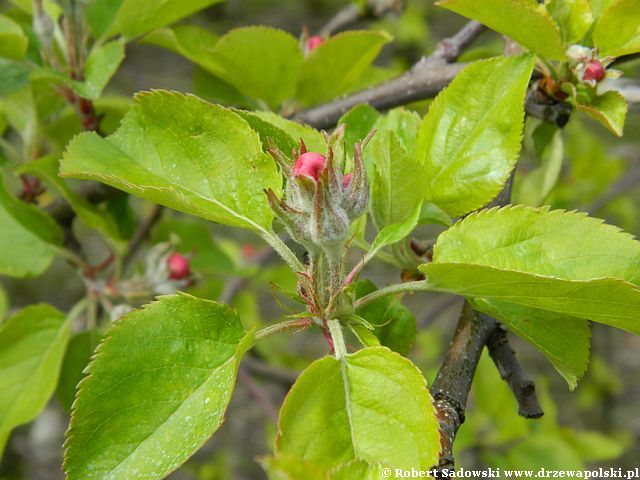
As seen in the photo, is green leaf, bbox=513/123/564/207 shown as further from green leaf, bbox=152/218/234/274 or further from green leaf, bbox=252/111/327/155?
green leaf, bbox=152/218/234/274

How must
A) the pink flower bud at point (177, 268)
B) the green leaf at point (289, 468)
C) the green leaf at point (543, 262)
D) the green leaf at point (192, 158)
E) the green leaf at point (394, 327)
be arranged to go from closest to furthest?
the green leaf at point (289, 468) → the green leaf at point (543, 262) → the green leaf at point (192, 158) → the green leaf at point (394, 327) → the pink flower bud at point (177, 268)

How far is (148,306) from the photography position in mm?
630

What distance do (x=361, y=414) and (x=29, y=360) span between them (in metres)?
0.64

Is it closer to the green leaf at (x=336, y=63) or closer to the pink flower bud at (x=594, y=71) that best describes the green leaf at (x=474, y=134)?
the pink flower bud at (x=594, y=71)

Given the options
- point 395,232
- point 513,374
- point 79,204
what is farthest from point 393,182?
point 79,204

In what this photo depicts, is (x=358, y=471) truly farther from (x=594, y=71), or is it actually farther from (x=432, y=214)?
(x=594, y=71)

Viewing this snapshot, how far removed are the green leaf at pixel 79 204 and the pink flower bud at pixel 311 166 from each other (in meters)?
0.50

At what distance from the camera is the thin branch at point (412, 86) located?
3.18 feet

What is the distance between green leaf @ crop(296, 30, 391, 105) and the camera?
3.33 feet

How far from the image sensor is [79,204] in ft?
3.35

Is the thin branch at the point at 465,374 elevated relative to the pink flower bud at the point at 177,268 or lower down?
elevated

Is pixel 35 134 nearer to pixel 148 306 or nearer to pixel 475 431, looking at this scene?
pixel 148 306

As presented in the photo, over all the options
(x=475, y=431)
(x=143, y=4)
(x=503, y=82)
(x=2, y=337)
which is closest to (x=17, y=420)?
(x=2, y=337)

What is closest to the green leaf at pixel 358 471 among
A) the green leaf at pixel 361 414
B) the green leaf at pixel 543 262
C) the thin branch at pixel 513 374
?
the green leaf at pixel 361 414
